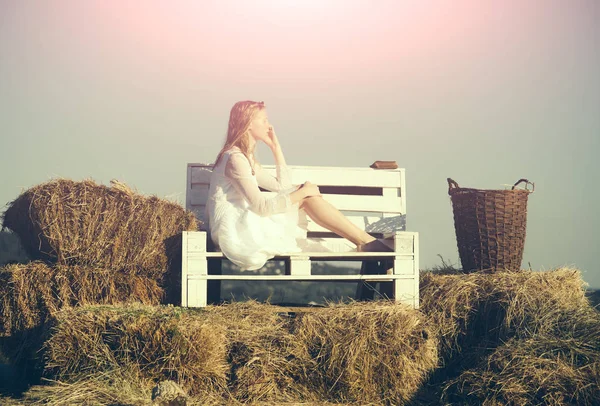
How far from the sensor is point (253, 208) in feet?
17.8

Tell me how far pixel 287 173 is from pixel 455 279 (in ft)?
5.46

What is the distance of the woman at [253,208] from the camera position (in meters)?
5.24

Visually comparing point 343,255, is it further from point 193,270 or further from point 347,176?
point 347,176

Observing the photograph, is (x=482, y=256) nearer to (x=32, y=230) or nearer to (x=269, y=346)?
(x=269, y=346)

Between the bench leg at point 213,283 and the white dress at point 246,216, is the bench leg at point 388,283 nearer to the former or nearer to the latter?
the white dress at point 246,216

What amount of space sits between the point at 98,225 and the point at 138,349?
111cm

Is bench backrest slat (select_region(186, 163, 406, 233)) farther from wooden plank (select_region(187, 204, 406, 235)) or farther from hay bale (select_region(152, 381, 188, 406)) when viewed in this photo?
hay bale (select_region(152, 381, 188, 406))

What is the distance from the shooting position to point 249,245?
5.21m

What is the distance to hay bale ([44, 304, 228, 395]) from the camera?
166 inches

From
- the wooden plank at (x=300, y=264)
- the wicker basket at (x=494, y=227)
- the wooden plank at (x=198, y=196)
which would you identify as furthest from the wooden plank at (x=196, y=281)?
the wicker basket at (x=494, y=227)

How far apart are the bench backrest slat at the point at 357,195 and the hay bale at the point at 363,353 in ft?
5.25

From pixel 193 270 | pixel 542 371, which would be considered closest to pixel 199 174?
pixel 193 270

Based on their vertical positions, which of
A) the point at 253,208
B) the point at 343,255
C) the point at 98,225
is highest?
the point at 253,208

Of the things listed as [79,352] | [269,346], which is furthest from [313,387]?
[79,352]
